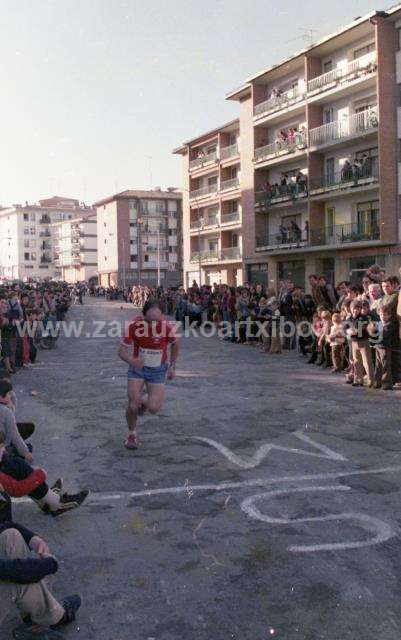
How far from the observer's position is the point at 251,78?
41.5 meters

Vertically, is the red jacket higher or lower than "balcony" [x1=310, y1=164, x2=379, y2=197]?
lower

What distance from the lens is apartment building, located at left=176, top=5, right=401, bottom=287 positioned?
32.0 m

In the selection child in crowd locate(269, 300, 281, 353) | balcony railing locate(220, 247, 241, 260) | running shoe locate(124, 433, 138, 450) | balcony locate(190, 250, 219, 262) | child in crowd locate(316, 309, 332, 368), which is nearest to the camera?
running shoe locate(124, 433, 138, 450)

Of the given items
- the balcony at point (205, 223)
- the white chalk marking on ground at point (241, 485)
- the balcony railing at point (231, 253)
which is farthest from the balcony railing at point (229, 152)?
the white chalk marking on ground at point (241, 485)

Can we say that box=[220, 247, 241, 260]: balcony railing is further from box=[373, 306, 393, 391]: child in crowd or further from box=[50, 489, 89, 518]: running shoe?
box=[50, 489, 89, 518]: running shoe

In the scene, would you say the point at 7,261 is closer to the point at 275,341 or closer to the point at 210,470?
the point at 275,341

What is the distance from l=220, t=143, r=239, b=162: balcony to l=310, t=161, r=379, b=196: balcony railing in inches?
518

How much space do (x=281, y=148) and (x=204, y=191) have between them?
15.1 meters

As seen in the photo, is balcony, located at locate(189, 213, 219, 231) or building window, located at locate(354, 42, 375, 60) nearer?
building window, located at locate(354, 42, 375, 60)

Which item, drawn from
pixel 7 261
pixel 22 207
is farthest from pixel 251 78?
pixel 7 261

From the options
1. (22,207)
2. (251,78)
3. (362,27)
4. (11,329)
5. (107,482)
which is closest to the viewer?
(107,482)

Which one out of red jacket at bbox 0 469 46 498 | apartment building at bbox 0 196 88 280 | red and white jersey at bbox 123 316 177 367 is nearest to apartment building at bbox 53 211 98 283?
apartment building at bbox 0 196 88 280

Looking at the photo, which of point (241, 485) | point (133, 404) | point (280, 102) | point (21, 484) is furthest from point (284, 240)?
point (21, 484)

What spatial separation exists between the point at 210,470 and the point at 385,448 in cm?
216
